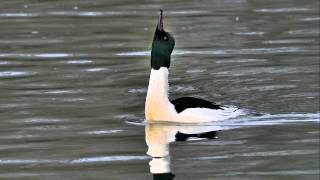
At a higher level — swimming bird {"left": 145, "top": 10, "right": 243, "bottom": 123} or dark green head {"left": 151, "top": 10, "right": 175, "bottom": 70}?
dark green head {"left": 151, "top": 10, "right": 175, "bottom": 70}

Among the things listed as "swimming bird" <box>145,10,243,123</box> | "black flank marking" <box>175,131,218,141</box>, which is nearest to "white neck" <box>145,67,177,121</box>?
"swimming bird" <box>145,10,243,123</box>

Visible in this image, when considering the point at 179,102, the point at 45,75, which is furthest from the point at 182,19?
the point at 179,102

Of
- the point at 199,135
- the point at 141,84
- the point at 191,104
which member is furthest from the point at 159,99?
the point at 141,84

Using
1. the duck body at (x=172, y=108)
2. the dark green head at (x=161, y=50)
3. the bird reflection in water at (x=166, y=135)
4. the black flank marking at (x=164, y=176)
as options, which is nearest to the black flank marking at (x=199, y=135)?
the bird reflection in water at (x=166, y=135)

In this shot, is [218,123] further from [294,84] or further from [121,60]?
[121,60]

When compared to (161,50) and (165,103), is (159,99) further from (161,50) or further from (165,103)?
(161,50)

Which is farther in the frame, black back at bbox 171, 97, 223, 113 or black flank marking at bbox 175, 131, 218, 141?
black back at bbox 171, 97, 223, 113

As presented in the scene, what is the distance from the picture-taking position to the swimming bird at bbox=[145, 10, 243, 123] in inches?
485

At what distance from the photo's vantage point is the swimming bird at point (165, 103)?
12328mm

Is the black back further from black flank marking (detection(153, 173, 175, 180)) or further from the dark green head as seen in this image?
black flank marking (detection(153, 173, 175, 180))

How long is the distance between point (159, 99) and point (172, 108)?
0.17 m

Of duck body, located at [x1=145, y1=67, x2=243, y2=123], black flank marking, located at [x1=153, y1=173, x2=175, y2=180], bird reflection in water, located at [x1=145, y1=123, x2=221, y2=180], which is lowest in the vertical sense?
bird reflection in water, located at [x1=145, y1=123, x2=221, y2=180]

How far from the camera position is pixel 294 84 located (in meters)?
14.1

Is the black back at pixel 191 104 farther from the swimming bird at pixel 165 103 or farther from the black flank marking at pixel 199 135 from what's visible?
the black flank marking at pixel 199 135
